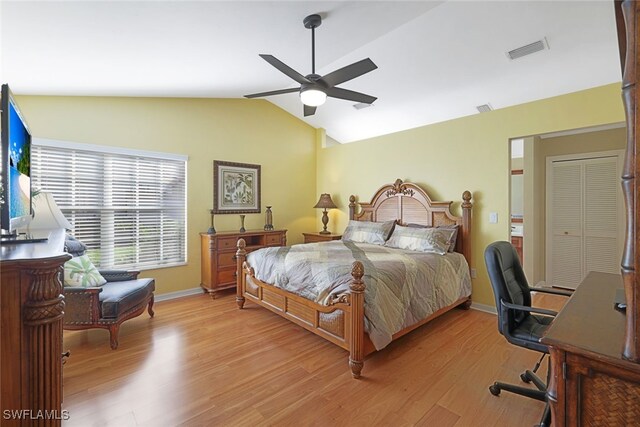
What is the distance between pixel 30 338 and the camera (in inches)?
34.3

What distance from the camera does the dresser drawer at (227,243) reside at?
4.00 m

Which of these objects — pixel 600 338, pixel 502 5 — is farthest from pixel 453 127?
pixel 600 338

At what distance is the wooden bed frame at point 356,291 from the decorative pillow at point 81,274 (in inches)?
55.5

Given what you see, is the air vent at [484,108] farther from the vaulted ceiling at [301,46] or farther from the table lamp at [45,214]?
the table lamp at [45,214]

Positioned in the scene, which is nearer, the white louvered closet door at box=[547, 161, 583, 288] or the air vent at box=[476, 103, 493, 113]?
the air vent at box=[476, 103, 493, 113]

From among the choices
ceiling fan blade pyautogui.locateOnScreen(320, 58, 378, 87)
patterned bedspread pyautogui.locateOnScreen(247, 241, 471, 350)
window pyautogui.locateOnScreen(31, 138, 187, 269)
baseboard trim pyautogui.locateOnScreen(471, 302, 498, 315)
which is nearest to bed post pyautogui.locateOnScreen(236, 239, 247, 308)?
patterned bedspread pyautogui.locateOnScreen(247, 241, 471, 350)

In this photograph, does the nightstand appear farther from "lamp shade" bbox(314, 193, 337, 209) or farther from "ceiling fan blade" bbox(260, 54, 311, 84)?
"ceiling fan blade" bbox(260, 54, 311, 84)

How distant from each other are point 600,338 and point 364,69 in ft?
6.70

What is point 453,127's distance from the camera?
3846mm

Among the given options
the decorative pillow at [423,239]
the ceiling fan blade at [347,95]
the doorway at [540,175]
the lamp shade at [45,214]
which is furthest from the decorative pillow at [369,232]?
the lamp shade at [45,214]

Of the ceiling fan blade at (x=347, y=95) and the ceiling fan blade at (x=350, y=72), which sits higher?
the ceiling fan blade at (x=350, y=72)

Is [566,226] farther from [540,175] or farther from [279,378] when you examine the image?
[279,378]

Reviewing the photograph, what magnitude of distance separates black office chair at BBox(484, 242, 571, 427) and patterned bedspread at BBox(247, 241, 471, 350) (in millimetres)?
779

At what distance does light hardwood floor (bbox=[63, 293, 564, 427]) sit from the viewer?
1727 millimetres
